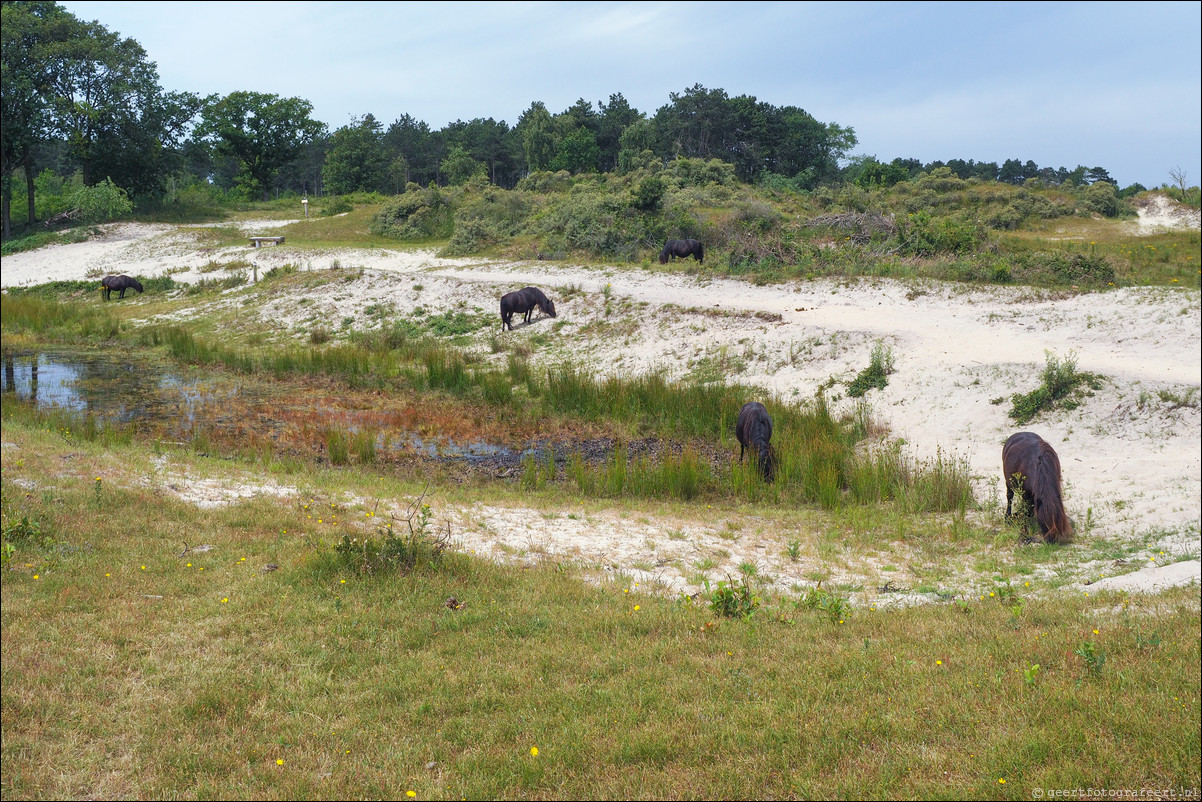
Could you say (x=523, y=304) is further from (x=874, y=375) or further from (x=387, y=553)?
(x=387, y=553)

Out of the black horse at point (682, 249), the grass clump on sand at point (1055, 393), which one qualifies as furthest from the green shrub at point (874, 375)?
the black horse at point (682, 249)

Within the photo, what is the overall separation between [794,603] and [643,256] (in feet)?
78.9

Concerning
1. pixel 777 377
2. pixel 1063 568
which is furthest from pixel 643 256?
pixel 1063 568

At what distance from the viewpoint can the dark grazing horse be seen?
8.37m

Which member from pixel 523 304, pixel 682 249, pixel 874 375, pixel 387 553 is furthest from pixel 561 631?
pixel 682 249

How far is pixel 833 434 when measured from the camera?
40.9 feet

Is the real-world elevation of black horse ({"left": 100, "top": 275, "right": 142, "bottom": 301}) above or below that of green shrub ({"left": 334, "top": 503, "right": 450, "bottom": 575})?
above

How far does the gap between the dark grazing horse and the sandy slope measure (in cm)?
52

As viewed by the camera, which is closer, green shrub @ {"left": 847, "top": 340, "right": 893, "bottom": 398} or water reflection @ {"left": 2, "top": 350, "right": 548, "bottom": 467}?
water reflection @ {"left": 2, "top": 350, "right": 548, "bottom": 467}

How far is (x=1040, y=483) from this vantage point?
8.50 metres

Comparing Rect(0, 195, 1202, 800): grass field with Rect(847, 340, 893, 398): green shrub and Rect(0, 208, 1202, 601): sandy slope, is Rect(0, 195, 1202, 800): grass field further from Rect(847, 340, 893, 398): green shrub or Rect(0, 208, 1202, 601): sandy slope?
Rect(847, 340, 893, 398): green shrub

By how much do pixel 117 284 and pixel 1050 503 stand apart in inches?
1162

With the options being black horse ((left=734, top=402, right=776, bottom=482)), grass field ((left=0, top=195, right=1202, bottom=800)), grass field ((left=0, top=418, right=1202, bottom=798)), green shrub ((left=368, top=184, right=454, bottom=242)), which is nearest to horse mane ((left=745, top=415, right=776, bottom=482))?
black horse ((left=734, top=402, right=776, bottom=482))

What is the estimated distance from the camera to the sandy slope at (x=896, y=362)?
823 cm
